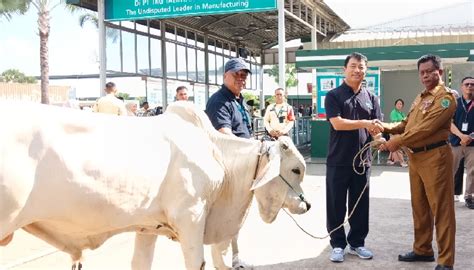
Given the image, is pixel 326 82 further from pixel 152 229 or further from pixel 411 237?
pixel 152 229

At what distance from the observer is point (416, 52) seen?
1275 centimetres

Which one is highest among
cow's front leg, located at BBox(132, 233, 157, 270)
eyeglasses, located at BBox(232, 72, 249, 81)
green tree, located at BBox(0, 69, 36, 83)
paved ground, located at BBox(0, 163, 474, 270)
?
green tree, located at BBox(0, 69, 36, 83)

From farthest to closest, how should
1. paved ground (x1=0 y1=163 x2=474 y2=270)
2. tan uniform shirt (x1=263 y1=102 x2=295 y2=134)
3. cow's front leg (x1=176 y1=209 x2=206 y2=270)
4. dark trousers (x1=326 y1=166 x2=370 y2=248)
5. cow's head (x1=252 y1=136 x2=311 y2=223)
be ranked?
tan uniform shirt (x1=263 y1=102 x2=295 y2=134)
dark trousers (x1=326 y1=166 x2=370 y2=248)
paved ground (x1=0 y1=163 x2=474 y2=270)
cow's head (x1=252 y1=136 x2=311 y2=223)
cow's front leg (x1=176 y1=209 x2=206 y2=270)

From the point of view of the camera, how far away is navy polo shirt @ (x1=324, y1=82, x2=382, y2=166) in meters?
4.96

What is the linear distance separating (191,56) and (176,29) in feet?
4.86

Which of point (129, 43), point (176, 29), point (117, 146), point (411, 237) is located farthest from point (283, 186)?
point (176, 29)

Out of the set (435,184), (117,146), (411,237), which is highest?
(117,146)

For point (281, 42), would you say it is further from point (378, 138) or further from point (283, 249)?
point (378, 138)

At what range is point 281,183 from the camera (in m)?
3.29

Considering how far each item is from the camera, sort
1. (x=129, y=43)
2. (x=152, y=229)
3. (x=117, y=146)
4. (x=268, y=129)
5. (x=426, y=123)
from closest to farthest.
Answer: (x=117, y=146)
(x=152, y=229)
(x=426, y=123)
(x=268, y=129)
(x=129, y=43)

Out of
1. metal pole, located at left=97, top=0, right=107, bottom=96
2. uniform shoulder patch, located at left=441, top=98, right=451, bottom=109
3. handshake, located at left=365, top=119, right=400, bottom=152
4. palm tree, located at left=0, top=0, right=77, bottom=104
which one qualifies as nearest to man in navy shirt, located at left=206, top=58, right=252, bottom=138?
handshake, located at left=365, top=119, right=400, bottom=152

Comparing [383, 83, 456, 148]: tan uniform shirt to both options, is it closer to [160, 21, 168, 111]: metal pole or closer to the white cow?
the white cow

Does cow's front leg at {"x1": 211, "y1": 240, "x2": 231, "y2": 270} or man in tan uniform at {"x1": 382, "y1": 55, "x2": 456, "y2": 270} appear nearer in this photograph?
cow's front leg at {"x1": 211, "y1": 240, "x2": 231, "y2": 270}

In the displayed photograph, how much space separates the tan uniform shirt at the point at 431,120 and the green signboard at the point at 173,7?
25.9 ft
